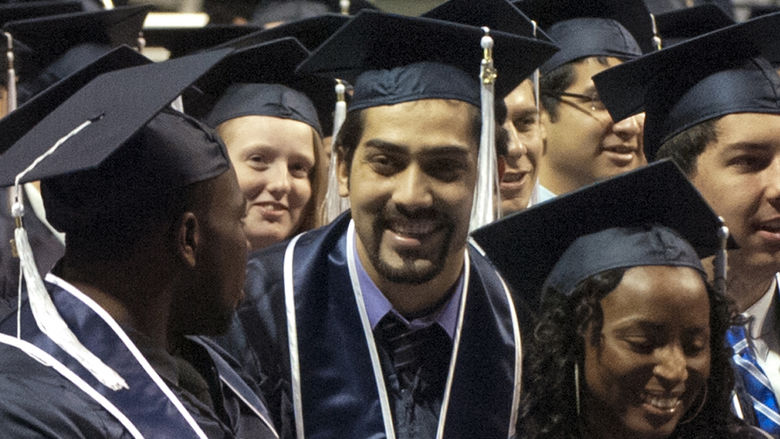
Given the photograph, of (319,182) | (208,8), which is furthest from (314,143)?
(208,8)

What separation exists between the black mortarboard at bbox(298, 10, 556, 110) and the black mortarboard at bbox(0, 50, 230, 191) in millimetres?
808

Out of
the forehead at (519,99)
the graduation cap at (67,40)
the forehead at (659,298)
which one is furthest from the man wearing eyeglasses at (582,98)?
the forehead at (659,298)

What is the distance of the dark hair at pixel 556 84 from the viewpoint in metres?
4.41

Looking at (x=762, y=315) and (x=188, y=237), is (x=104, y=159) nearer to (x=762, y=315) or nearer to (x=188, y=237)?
(x=188, y=237)

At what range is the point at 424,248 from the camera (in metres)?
3.08

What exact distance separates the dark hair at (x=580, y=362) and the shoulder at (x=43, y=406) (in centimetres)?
98

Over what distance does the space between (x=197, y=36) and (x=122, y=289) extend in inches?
115

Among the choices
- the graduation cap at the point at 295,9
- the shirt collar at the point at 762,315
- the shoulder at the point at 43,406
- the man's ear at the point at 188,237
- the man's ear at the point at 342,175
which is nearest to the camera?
the shoulder at the point at 43,406

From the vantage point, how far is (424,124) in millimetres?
3158

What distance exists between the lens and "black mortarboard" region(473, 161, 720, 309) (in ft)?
9.15

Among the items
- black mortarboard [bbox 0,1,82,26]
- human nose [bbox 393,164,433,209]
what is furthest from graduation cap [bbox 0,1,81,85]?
human nose [bbox 393,164,433,209]

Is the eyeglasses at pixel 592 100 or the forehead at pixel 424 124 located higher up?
the forehead at pixel 424 124

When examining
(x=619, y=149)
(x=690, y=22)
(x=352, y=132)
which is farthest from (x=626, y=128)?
(x=352, y=132)

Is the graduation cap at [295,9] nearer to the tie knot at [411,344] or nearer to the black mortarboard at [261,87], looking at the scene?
the black mortarboard at [261,87]
